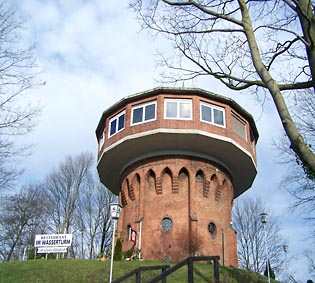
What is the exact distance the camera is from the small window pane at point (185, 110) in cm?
2398

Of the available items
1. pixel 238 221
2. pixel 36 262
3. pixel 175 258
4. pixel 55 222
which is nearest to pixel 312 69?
pixel 36 262

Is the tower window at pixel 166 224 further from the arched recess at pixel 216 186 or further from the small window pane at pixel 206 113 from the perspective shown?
the small window pane at pixel 206 113

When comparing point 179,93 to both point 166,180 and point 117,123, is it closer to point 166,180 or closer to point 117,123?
point 117,123

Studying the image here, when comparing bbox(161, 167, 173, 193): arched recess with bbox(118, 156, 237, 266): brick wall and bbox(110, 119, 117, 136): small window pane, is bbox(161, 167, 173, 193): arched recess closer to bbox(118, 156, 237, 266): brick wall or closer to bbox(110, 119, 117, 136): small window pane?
bbox(118, 156, 237, 266): brick wall

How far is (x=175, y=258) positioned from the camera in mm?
23219

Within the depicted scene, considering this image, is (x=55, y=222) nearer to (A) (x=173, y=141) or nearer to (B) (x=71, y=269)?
(A) (x=173, y=141)

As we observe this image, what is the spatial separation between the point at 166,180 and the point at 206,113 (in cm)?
474

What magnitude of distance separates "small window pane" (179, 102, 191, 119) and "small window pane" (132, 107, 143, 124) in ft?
8.00

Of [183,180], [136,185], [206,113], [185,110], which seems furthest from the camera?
[136,185]

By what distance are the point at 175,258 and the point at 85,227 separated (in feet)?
61.2

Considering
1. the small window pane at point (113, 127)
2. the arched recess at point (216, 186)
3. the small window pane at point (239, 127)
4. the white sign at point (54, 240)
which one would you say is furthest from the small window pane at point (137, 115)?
the white sign at point (54, 240)

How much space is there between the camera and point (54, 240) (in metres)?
22.0

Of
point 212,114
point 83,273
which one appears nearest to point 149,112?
point 212,114

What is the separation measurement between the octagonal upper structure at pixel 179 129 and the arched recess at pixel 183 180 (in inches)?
43.0
